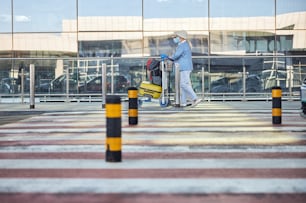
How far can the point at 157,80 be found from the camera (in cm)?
1223

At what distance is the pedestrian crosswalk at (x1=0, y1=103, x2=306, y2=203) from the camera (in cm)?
394

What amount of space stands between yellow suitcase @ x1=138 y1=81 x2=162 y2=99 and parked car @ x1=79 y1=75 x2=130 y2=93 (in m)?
2.87

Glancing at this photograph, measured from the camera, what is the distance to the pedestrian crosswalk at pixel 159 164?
3.94 meters

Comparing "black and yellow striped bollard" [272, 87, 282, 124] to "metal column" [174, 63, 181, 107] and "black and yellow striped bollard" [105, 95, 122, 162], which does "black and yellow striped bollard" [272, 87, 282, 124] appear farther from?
"black and yellow striped bollard" [105, 95, 122, 162]

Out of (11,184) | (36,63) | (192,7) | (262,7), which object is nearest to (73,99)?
(36,63)

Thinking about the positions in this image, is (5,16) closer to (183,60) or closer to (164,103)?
(164,103)

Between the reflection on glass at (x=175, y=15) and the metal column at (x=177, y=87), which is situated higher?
the reflection on glass at (x=175, y=15)

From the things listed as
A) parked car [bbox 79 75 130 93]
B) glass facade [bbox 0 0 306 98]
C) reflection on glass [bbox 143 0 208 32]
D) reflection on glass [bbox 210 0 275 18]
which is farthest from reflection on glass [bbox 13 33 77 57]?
reflection on glass [bbox 210 0 275 18]

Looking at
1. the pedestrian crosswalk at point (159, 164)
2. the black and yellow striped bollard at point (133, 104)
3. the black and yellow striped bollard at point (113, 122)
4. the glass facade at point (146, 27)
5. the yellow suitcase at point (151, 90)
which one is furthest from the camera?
the glass facade at point (146, 27)

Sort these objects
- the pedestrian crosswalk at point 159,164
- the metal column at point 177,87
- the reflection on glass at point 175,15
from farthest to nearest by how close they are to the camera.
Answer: the reflection on glass at point 175,15 < the metal column at point 177,87 < the pedestrian crosswalk at point 159,164

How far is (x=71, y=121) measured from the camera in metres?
9.68

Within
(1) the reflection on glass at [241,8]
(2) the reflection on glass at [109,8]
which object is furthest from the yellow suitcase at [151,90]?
(1) the reflection on glass at [241,8]

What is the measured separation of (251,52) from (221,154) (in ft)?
50.4

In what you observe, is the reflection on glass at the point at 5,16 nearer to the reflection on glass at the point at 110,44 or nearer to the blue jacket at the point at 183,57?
the reflection on glass at the point at 110,44
